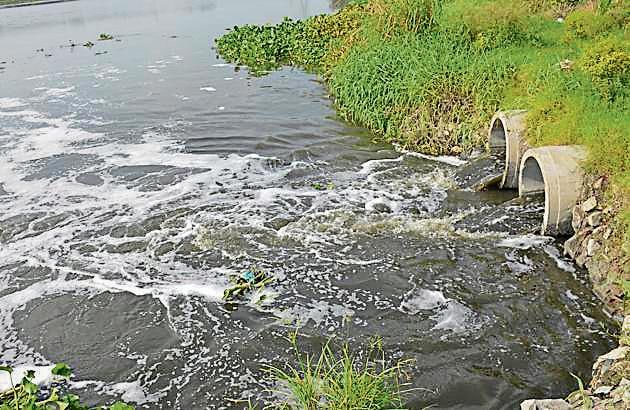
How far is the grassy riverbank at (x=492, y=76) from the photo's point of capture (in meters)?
7.09

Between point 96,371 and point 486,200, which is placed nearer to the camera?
point 96,371

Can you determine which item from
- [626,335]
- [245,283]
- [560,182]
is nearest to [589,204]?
[560,182]

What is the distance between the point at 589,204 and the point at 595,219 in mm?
198

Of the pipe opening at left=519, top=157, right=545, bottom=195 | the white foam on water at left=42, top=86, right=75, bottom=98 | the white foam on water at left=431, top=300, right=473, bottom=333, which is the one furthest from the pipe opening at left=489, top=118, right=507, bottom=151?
the white foam on water at left=42, top=86, right=75, bottom=98

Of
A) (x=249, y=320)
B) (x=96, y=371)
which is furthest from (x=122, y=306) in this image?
(x=249, y=320)

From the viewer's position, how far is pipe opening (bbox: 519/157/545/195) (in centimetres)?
760

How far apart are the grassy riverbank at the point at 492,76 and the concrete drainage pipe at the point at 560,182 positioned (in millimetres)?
188

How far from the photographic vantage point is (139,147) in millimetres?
11062

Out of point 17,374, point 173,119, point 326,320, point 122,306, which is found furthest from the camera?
point 173,119

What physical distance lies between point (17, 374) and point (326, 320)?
2.81 metres

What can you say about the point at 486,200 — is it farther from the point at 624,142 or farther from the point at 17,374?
the point at 17,374

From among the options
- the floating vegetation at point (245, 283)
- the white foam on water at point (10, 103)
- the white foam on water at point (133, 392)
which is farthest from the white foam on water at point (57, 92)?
the white foam on water at point (133, 392)

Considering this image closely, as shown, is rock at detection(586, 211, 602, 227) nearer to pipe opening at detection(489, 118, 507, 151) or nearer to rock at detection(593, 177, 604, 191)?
rock at detection(593, 177, 604, 191)

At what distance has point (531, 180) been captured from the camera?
25.0 feet
